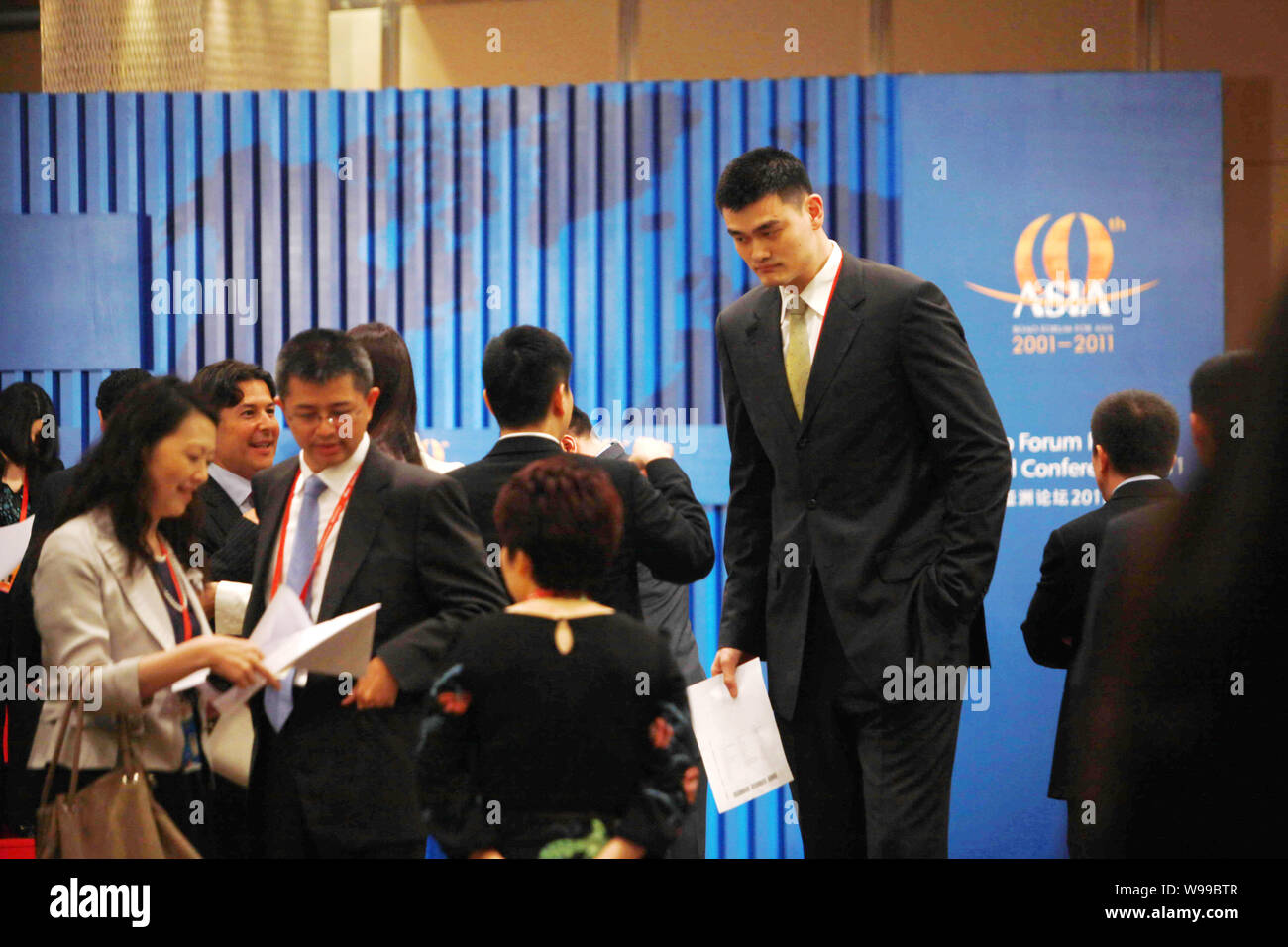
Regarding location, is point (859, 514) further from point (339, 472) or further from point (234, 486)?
point (234, 486)

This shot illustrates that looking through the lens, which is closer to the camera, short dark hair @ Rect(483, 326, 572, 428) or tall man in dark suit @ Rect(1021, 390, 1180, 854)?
short dark hair @ Rect(483, 326, 572, 428)

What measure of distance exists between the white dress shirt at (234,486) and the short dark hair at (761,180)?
1635mm

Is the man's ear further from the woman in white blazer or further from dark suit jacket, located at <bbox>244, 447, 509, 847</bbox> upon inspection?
the woman in white blazer

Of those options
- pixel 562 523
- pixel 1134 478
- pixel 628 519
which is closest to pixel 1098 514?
pixel 1134 478

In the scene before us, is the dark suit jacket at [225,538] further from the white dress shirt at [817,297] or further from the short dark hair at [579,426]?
the white dress shirt at [817,297]

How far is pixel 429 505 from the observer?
2.46 m

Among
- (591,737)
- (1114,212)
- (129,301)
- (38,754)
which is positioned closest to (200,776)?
(38,754)

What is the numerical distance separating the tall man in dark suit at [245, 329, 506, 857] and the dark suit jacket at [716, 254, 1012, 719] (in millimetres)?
664

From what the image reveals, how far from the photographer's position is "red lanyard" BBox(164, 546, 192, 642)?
2.43 m

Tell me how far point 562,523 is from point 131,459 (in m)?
1.00

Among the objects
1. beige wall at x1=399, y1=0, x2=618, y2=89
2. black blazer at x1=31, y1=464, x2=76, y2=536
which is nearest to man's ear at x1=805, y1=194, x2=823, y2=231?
black blazer at x1=31, y1=464, x2=76, y2=536

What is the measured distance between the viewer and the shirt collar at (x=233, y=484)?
3381mm

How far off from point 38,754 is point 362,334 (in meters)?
1.42
